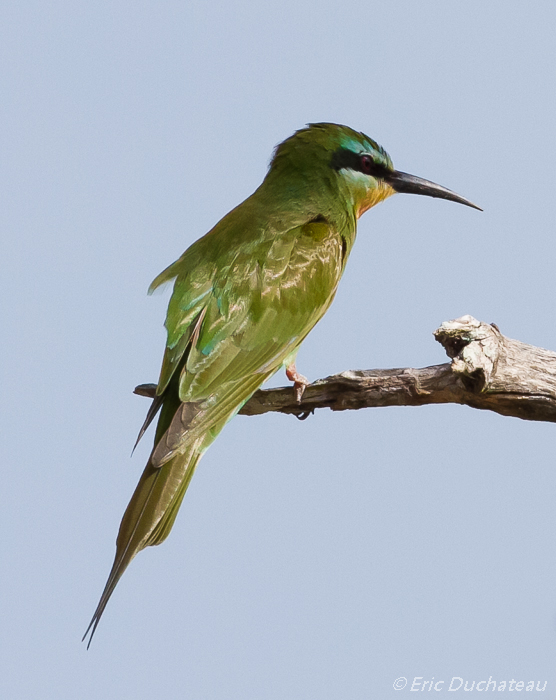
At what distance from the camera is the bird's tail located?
261cm

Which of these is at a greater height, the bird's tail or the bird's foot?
the bird's foot

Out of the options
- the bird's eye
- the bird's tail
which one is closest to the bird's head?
the bird's eye

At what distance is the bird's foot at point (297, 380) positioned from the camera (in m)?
3.08

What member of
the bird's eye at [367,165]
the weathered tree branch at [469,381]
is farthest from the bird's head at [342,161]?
the weathered tree branch at [469,381]

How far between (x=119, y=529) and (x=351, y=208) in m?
1.72

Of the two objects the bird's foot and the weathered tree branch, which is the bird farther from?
the weathered tree branch

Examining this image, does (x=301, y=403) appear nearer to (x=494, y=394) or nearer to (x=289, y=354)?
(x=289, y=354)

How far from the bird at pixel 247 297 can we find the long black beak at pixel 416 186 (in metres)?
0.09

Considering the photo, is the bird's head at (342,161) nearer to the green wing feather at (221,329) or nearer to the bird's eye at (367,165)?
the bird's eye at (367,165)

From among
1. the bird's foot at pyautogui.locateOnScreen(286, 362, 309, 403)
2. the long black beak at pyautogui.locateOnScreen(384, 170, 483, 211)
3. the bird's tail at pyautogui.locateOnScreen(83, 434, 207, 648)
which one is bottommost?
the bird's tail at pyautogui.locateOnScreen(83, 434, 207, 648)

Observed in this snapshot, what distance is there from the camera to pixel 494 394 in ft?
9.17

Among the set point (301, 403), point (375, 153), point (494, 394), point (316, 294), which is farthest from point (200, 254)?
point (494, 394)

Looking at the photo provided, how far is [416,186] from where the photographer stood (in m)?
3.86

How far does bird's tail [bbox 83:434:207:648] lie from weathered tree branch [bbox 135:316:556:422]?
570mm
